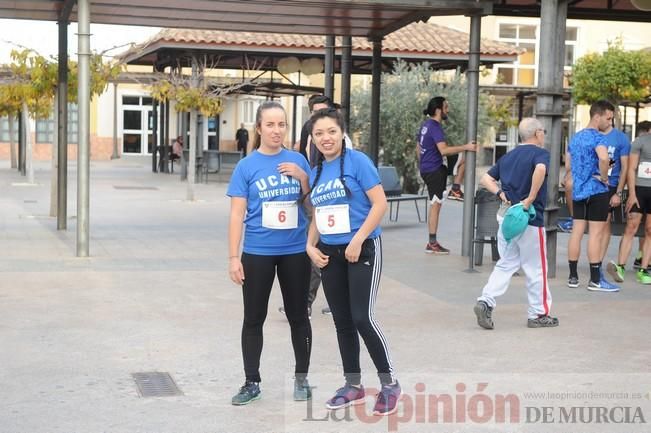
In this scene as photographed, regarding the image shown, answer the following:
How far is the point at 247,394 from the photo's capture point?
233 inches

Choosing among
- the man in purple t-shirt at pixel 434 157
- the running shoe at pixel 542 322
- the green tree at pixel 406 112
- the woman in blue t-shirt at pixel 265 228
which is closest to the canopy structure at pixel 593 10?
the man in purple t-shirt at pixel 434 157

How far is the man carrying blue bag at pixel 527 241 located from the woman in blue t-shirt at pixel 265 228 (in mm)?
2670

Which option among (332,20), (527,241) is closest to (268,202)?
(527,241)

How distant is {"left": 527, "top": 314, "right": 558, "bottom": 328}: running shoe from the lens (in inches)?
326

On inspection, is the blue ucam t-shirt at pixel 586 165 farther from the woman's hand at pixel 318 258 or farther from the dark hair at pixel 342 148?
the woman's hand at pixel 318 258

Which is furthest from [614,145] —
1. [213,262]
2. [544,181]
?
[213,262]

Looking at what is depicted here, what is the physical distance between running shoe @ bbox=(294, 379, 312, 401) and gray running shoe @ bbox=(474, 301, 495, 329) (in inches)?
99.3

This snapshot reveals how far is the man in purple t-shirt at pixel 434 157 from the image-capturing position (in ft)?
43.5

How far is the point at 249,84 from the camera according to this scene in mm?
26312

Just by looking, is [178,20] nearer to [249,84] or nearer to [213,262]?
[213,262]

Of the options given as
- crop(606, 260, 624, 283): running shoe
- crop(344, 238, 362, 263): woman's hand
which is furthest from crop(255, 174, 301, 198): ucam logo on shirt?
crop(606, 260, 624, 283): running shoe

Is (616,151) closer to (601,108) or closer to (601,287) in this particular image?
(601,108)

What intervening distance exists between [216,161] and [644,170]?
20.4m

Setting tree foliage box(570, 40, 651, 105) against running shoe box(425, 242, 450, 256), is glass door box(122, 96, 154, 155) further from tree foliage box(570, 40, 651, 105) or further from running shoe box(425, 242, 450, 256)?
running shoe box(425, 242, 450, 256)
